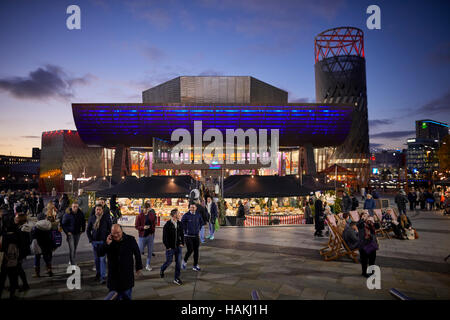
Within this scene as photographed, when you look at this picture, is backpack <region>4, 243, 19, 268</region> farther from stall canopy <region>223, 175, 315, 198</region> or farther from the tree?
the tree

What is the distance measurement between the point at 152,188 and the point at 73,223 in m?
10.5

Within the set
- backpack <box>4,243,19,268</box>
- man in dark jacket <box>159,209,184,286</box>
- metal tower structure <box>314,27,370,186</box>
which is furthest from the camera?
metal tower structure <box>314,27,370,186</box>

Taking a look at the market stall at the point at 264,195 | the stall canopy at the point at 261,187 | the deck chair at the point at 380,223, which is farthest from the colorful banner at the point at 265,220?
the deck chair at the point at 380,223

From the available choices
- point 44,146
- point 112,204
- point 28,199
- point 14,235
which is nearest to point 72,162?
point 44,146

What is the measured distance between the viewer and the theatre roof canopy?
47.7m

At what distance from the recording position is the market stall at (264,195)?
15977 millimetres

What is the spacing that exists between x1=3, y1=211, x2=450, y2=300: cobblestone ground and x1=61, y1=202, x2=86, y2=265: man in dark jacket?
0.62 metres

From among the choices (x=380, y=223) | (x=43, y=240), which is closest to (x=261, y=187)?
(x=380, y=223)

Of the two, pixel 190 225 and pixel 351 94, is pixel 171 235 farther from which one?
pixel 351 94

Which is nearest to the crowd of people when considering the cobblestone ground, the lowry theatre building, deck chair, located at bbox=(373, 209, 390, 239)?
the cobblestone ground

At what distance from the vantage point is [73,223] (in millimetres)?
7465

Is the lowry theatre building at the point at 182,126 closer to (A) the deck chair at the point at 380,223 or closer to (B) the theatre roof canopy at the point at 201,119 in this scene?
(B) the theatre roof canopy at the point at 201,119

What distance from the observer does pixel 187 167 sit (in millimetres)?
45750
